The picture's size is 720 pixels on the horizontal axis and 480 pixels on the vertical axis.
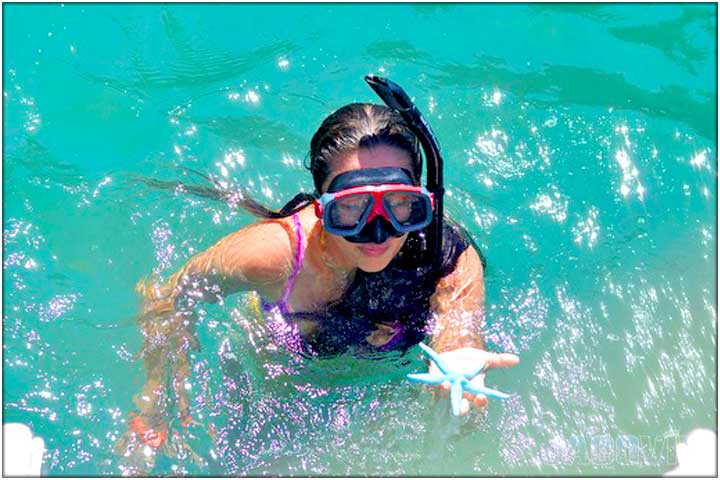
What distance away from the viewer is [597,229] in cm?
546

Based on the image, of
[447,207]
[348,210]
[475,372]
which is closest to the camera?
[475,372]

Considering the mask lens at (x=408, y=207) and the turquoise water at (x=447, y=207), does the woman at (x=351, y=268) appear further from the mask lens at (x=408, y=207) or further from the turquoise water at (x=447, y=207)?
the turquoise water at (x=447, y=207)

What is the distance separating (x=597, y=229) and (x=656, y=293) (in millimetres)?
609

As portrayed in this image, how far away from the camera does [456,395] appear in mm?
3078

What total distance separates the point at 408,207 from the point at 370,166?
0.25m

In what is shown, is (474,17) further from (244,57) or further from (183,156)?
(183,156)

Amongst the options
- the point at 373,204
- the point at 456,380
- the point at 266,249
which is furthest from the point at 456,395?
the point at 266,249

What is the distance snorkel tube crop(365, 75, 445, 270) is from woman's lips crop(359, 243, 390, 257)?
0.32 m

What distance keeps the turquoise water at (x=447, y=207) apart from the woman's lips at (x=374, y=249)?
1107mm

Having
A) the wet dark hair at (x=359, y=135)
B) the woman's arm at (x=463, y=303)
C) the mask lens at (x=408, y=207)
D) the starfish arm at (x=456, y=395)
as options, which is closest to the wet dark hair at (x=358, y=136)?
the wet dark hair at (x=359, y=135)

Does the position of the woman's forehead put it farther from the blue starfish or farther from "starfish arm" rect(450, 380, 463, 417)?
"starfish arm" rect(450, 380, 463, 417)

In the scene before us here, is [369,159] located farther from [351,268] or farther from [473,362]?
[473,362]

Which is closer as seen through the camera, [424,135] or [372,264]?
[424,135]

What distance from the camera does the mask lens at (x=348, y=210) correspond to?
331cm
